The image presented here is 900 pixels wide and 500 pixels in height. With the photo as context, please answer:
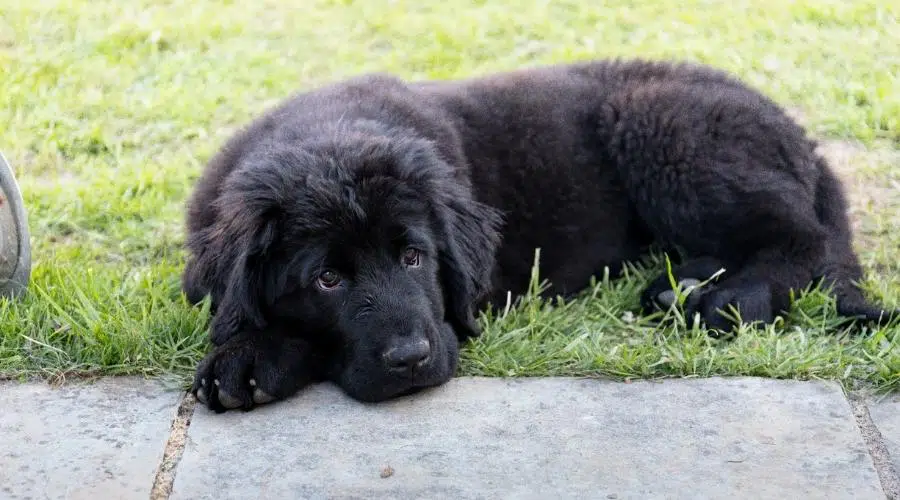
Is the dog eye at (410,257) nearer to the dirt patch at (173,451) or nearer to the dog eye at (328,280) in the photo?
the dog eye at (328,280)

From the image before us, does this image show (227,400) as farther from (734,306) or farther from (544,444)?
(734,306)

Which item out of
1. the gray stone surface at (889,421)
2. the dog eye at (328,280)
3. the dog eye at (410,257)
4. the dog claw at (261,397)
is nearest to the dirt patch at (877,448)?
the gray stone surface at (889,421)

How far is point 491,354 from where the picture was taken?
3629 millimetres

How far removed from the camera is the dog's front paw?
3.22 metres

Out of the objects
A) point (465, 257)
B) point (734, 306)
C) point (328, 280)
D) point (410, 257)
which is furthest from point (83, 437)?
point (734, 306)

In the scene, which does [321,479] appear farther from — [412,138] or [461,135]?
[461,135]

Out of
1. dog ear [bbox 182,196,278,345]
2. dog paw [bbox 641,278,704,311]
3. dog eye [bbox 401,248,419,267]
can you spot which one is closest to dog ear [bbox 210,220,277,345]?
dog ear [bbox 182,196,278,345]

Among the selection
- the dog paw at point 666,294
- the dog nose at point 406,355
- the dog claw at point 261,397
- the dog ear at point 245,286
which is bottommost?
the dog paw at point 666,294

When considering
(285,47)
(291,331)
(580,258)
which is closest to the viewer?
(291,331)

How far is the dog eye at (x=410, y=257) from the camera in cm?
336

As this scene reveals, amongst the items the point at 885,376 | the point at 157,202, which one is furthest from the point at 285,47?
the point at 885,376

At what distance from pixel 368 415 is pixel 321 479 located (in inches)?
14.4

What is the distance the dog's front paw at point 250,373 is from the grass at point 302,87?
262mm

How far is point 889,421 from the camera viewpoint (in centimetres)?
316
